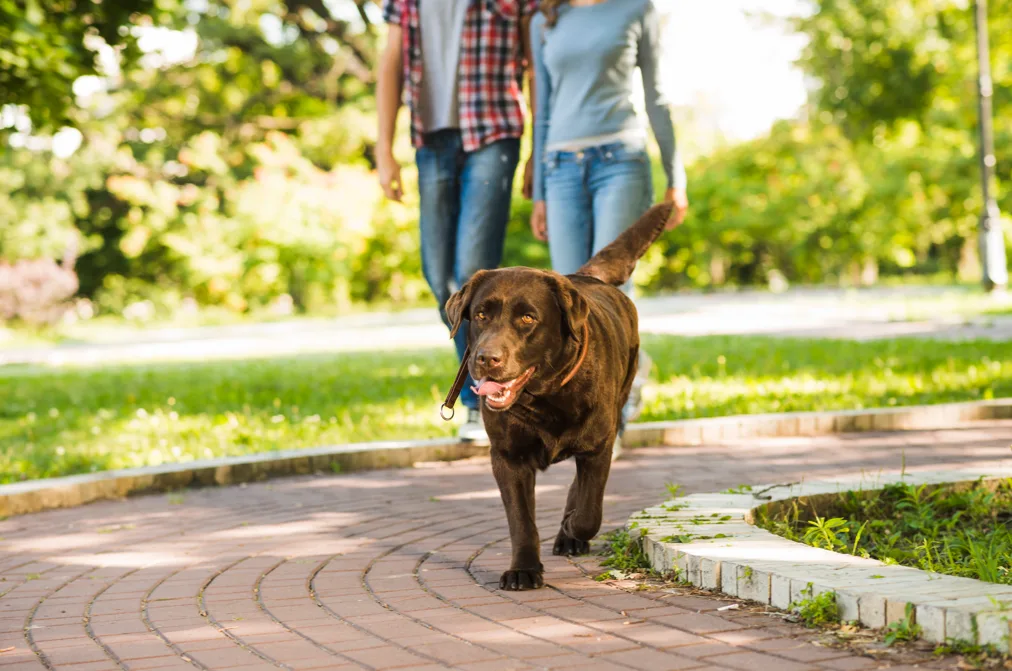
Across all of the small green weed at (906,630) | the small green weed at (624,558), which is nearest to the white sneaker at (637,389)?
the small green weed at (624,558)

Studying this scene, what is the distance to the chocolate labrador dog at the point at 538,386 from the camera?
3967 millimetres

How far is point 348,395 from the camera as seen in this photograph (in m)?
10.3

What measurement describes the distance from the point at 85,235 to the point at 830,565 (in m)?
35.1

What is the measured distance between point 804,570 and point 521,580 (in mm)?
953

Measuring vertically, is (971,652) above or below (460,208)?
below

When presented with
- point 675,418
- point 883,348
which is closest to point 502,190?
point 675,418

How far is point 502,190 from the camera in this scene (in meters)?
7.13

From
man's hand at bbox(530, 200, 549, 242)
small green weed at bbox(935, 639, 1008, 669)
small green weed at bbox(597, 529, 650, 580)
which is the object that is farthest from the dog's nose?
man's hand at bbox(530, 200, 549, 242)

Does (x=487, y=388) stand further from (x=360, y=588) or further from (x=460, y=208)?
(x=460, y=208)

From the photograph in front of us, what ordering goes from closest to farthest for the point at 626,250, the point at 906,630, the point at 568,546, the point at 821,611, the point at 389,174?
the point at 906,630 < the point at 821,611 < the point at 568,546 < the point at 626,250 < the point at 389,174

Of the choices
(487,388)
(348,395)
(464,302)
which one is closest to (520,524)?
(487,388)

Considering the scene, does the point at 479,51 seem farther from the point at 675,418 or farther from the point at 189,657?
the point at 189,657

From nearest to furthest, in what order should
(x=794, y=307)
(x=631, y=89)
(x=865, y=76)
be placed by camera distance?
A: (x=631, y=89) → (x=794, y=307) → (x=865, y=76)

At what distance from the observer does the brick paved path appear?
10.9 feet
